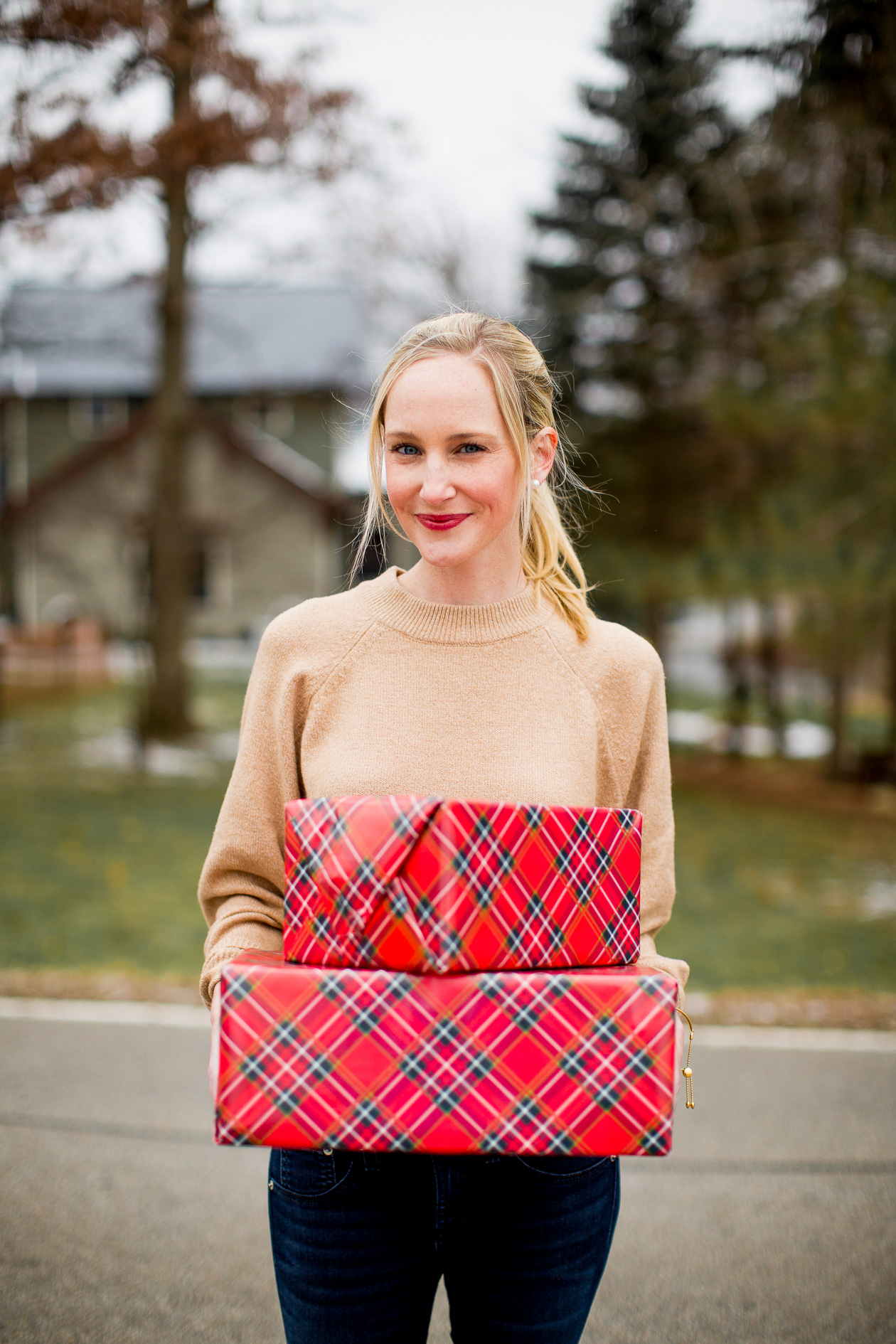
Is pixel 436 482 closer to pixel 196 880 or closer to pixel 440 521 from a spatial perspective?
pixel 440 521

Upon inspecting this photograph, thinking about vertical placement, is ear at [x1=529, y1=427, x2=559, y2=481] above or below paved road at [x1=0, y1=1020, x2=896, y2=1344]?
above

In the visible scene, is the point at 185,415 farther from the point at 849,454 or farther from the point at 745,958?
the point at 745,958

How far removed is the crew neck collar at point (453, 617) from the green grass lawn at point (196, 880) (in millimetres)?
4522


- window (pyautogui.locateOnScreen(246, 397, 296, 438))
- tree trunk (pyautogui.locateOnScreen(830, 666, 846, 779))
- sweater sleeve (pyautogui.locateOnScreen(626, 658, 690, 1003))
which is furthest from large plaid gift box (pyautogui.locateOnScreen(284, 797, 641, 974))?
window (pyautogui.locateOnScreen(246, 397, 296, 438))

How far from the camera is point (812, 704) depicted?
2361cm

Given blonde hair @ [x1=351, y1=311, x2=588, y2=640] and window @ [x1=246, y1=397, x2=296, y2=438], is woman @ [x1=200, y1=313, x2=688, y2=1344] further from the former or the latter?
window @ [x1=246, y1=397, x2=296, y2=438]

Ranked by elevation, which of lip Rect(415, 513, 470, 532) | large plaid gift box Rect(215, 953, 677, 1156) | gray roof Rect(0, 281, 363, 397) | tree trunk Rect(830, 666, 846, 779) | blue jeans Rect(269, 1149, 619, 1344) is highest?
gray roof Rect(0, 281, 363, 397)

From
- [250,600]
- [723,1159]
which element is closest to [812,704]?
[250,600]

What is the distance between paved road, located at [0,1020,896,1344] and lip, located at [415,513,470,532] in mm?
2229

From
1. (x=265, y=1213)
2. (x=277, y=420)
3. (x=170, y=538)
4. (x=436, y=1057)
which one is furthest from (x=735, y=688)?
(x=436, y=1057)

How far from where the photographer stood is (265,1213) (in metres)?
3.33

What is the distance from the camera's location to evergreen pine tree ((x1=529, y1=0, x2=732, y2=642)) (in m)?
13.0

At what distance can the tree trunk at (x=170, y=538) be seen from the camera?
12.5 meters

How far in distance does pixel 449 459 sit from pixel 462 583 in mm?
220
